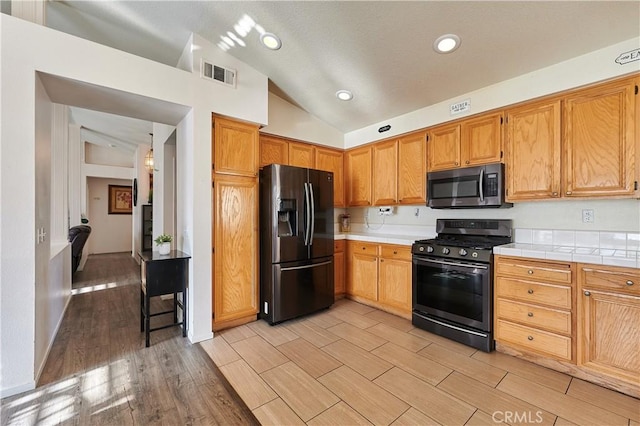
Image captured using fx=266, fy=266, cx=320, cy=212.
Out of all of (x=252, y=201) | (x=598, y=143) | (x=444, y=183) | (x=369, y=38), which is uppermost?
(x=369, y=38)

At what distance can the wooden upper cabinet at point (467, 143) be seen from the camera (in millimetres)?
2764

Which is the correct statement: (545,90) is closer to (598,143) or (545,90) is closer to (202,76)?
(598,143)

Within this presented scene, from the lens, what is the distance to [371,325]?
10.1ft

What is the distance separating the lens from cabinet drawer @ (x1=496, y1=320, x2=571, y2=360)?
212 centimetres

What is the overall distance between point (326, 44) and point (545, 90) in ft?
6.69

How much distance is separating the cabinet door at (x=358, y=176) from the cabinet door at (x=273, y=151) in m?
1.12

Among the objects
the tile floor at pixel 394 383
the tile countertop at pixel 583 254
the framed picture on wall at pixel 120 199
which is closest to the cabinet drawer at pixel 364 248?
the tile floor at pixel 394 383

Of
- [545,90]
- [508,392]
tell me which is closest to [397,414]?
[508,392]

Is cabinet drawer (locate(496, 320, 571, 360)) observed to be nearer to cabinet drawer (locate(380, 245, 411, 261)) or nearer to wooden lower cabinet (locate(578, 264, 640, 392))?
wooden lower cabinet (locate(578, 264, 640, 392))

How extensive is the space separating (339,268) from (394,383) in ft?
6.72

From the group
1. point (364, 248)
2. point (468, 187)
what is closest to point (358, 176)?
point (364, 248)

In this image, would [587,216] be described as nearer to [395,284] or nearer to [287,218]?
[395,284]

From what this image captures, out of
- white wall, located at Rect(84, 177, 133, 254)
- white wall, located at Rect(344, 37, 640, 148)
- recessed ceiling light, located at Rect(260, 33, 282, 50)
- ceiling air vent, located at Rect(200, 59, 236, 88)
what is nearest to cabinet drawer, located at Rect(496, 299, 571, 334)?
Result: white wall, located at Rect(344, 37, 640, 148)

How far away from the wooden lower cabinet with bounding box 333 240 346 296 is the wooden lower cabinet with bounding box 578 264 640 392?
2577mm
